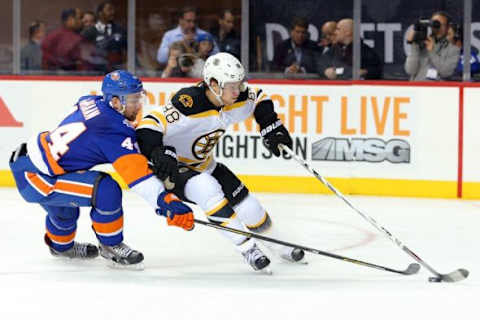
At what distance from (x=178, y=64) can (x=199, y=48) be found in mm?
201

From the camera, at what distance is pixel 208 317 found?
3.43 m

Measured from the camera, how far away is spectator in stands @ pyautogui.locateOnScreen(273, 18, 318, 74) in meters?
7.14

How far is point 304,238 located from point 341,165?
1.81m

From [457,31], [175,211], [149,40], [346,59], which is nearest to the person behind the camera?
[175,211]

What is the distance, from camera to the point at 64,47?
24.7 ft

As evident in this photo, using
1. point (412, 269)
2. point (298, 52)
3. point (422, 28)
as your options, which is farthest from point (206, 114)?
point (422, 28)

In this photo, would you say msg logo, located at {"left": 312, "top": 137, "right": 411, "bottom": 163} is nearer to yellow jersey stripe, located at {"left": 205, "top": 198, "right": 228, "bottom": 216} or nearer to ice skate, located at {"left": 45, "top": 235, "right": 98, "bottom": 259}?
ice skate, located at {"left": 45, "top": 235, "right": 98, "bottom": 259}

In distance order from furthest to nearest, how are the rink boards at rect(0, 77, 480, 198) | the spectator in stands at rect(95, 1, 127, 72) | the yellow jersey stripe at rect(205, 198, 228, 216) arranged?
the spectator in stands at rect(95, 1, 127, 72) → the rink boards at rect(0, 77, 480, 198) → the yellow jersey stripe at rect(205, 198, 228, 216)

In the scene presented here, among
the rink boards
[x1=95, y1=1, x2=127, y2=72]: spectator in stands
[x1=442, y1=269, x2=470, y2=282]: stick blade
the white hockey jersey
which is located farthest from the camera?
[x1=95, y1=1, x2=127, y2=72]: spectator in stands

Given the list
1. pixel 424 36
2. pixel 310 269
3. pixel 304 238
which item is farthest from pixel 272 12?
pixel 310 269

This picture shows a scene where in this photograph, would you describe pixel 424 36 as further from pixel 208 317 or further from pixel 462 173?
pixel 208 317

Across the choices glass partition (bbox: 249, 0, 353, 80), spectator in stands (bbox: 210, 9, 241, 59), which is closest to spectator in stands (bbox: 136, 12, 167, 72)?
spectator in stands (bbox: 210, 9, 241, 59)

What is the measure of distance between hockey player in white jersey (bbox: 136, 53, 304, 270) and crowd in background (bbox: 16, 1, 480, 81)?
2.58m

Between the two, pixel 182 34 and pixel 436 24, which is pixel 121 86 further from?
pixel 436 24
